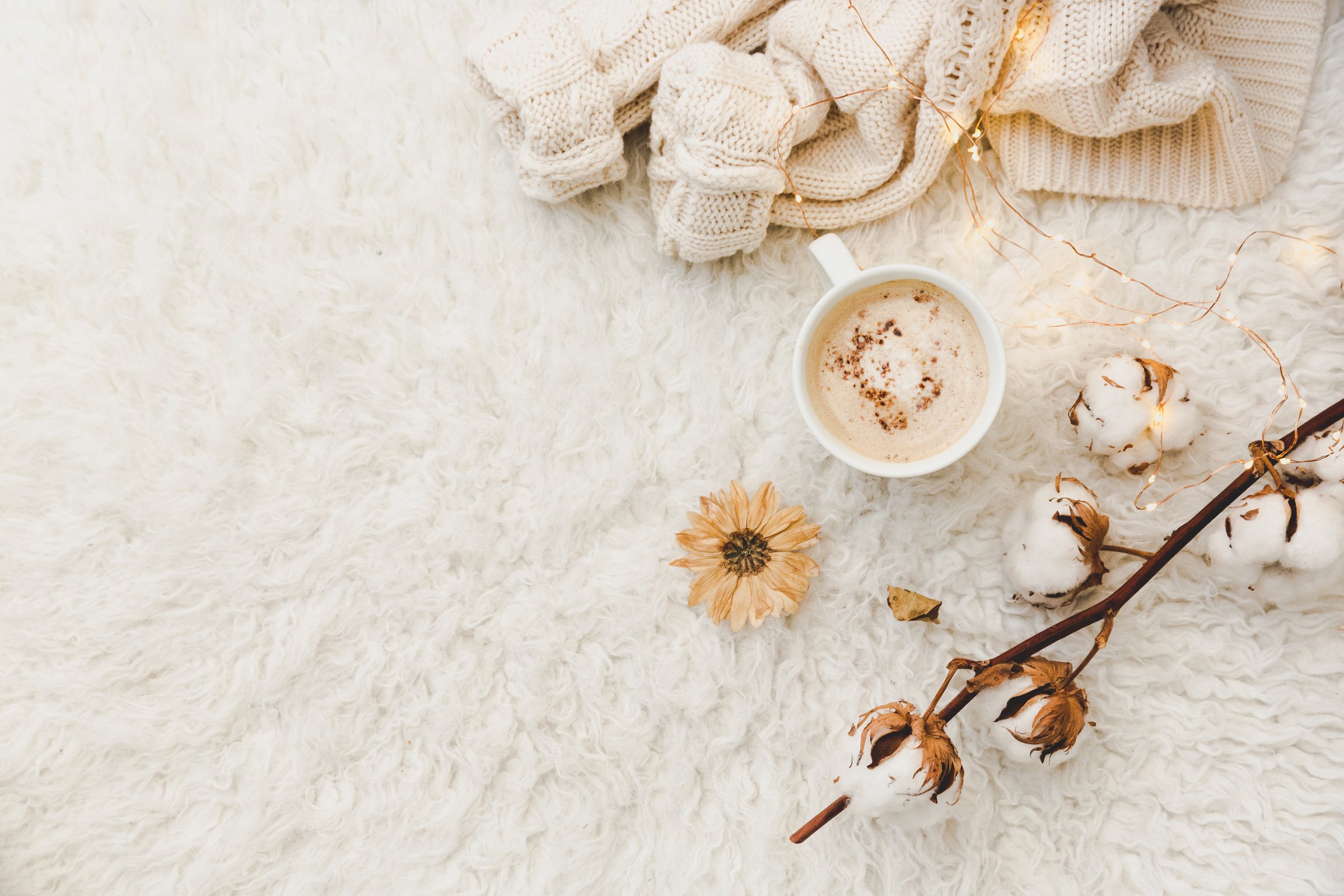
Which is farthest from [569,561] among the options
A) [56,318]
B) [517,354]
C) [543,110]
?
[56,318]

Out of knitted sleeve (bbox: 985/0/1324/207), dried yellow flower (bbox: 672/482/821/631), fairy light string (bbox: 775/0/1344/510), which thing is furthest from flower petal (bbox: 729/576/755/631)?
knitted sleeve (bbox: 985/0/1324/207)

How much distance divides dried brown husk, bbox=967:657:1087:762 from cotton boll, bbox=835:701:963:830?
2.3 inches

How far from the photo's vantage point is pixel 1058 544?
670mm

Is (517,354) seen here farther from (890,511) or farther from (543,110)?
(890,511)

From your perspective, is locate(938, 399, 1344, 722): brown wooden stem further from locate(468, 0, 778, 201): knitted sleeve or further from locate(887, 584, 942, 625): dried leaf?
locate(468, 0, 778, 201): knitted sleeve

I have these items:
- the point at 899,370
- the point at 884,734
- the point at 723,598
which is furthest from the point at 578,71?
the point at 884,734

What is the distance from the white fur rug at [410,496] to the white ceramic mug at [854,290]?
11 cm

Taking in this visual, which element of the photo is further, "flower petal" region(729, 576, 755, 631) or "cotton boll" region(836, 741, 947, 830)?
"flower petal" region(729, 576, 755, 631)

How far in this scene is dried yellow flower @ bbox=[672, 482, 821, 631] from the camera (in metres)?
0.75

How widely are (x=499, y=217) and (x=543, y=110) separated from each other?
5.0 inches

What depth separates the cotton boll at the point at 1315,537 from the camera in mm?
625

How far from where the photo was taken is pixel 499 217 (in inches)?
31.3

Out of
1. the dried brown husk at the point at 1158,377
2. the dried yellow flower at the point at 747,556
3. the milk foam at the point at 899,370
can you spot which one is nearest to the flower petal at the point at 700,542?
the dried yellow flower at the point at 747,556

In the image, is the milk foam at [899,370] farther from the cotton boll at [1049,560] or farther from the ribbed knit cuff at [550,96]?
the ribbed knit cuff at [550,96]
